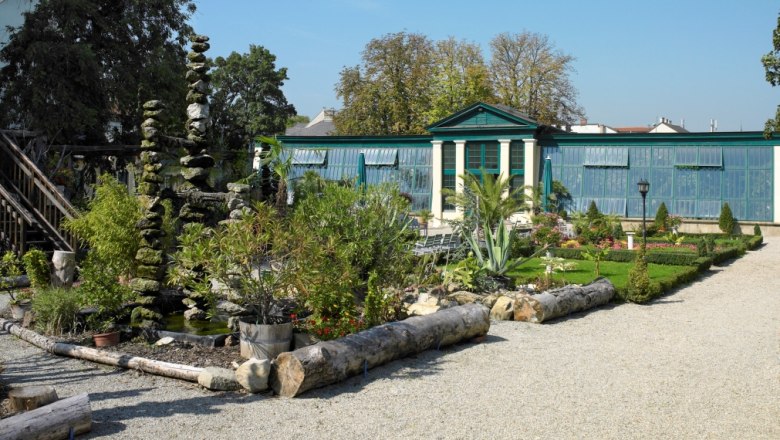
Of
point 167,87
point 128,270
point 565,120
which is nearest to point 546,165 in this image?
point 167,87

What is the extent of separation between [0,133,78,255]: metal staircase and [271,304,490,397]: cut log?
28.8 ft

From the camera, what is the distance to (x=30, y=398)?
6.32m

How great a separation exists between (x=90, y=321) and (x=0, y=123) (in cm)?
1503

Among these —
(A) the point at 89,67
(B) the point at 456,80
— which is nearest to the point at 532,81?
(B) the point at 456,80

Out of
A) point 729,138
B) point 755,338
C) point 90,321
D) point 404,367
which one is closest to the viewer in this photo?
point 404,367

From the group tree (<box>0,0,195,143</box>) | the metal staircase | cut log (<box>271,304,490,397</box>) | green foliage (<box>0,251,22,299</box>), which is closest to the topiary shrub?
Result: tree (<box>0,0,195,143</box>)

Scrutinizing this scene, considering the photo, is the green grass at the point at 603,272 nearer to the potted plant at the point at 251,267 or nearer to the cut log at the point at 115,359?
the potted plant at the point at 251,267

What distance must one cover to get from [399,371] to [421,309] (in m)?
2.61

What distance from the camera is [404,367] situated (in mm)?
8727

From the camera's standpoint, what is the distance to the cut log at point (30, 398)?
20.7 ft

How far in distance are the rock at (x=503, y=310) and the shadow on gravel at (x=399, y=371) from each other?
210 centimetres

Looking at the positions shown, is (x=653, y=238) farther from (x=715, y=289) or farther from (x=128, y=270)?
(x=128, y=270)

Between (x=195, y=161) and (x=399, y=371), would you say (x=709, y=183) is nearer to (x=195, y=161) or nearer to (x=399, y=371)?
(x=195, y=161)

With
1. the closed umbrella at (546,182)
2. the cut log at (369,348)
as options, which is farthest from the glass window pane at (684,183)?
the cut log at (369,348)
